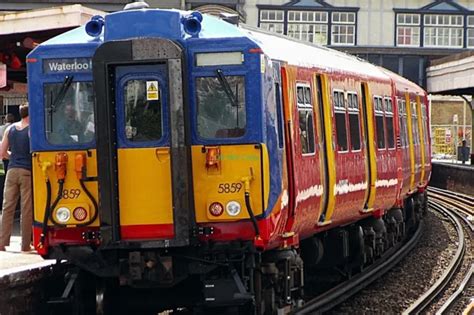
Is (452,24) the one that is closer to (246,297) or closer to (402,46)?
(402,46)

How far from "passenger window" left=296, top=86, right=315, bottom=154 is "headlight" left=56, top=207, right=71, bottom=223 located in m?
2.69

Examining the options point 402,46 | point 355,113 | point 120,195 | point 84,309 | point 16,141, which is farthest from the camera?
point 402,46

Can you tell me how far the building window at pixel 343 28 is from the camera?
166ft

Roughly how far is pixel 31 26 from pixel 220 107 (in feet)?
19.8

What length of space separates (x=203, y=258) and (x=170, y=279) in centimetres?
35

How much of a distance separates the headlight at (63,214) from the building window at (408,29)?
43.1m

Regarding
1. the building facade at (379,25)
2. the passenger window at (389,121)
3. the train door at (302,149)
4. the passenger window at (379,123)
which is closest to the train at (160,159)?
the train door at (302,149)

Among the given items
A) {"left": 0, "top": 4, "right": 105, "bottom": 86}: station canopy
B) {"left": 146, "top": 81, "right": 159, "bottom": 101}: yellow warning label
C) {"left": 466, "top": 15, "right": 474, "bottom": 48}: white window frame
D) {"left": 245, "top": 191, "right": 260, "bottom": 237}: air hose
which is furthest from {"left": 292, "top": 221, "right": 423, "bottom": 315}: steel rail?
{"left": 466, "top": 15, "right": 474, "bottom": 48}: white window frame

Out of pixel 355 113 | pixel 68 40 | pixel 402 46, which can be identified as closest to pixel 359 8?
pixel 402 46

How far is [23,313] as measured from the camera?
32.2ft

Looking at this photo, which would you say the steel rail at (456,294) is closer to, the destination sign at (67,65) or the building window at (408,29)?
the destination sign at (67,65)

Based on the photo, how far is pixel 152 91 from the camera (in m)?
9.18

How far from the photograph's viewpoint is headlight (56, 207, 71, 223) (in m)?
9.27

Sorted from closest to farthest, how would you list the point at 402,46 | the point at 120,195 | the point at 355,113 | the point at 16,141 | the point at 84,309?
the point at 120,195 → the point at 84,309 → the point at 16,141 → the point at 355,113 → the point at 402,46
